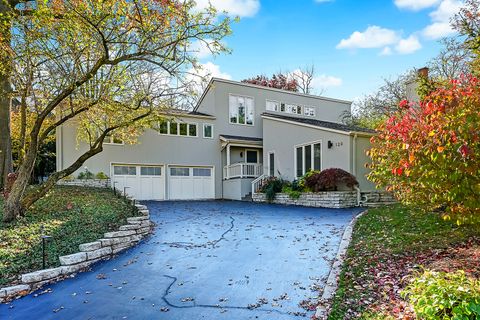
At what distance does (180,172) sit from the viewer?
19.2 meters

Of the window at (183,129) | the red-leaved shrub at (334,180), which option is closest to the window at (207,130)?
the window at (183,129)

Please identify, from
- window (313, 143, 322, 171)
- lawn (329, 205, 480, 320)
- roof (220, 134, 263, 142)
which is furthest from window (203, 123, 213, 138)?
lawn (329, 205, 480, 320)

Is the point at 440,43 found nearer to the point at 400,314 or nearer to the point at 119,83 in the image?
the point at 119,83

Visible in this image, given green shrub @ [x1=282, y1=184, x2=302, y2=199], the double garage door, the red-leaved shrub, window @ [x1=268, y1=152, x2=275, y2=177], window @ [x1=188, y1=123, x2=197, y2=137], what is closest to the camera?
the red-leaved shrub

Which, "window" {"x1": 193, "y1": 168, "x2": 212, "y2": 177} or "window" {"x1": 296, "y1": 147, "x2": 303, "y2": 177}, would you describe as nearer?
"window" {"x1": 296, "y1": 147, "x2": 303, "y2": 177}

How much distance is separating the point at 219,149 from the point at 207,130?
1377 mm

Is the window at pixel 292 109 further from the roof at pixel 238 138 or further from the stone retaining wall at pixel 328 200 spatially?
the stone retaining wall at pixel 328 200

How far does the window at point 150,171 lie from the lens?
1832 cm

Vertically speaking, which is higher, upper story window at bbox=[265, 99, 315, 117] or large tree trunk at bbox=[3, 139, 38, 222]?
upper story window at bbox=[265, 99, 315, 117]

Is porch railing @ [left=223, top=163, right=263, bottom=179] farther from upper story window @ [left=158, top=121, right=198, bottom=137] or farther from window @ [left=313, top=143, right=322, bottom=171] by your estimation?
window @ [left=313, top=143, right=322, bottom=171]

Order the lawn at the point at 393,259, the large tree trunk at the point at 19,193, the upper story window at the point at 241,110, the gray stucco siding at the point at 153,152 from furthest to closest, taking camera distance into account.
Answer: the upper story window at the point at 241,110 → the gray stucco siding at the point at 153,152 → the large tree trunk at the point at 19,193 → the lawn at the point at 393,259

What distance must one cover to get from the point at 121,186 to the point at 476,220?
16.5 metres

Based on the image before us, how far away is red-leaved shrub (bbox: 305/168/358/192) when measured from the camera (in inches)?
525

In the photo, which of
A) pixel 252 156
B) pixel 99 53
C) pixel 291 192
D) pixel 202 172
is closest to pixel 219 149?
pixel 202 172
